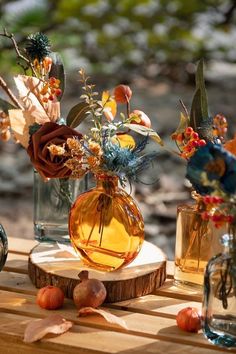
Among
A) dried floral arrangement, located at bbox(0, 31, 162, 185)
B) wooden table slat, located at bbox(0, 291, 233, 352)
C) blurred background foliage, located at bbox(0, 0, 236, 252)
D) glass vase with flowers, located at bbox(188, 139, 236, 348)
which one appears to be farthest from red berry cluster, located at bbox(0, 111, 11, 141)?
blurred background foliage, located at bbox(0, 0, 236, 252)

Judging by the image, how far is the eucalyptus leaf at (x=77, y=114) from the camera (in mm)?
1464

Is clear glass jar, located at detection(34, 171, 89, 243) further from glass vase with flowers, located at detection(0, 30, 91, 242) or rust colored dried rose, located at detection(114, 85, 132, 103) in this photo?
rust colored dried rose, located at detection(114, 85, 132, 103)

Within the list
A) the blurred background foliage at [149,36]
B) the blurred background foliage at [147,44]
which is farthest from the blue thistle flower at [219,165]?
the blurred background foliage at [149,36]

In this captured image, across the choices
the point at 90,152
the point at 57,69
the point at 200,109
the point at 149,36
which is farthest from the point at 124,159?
the point at 149,36

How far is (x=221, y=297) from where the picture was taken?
1.20m

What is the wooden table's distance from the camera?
3.94 feet

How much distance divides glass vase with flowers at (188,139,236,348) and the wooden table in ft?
0.11

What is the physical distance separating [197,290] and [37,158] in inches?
14.0

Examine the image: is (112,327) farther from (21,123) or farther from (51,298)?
(21,123)

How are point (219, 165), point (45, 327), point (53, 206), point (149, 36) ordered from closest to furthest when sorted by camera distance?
point (219, 165) < point (45, 327) < point (53, 206) < point (149, 36)

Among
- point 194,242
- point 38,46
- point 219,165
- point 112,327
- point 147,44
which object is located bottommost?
point 112,327

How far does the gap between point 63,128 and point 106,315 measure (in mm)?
313

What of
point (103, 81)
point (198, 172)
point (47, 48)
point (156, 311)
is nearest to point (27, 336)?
point (156, 311)

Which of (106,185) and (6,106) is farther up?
(6,106)
